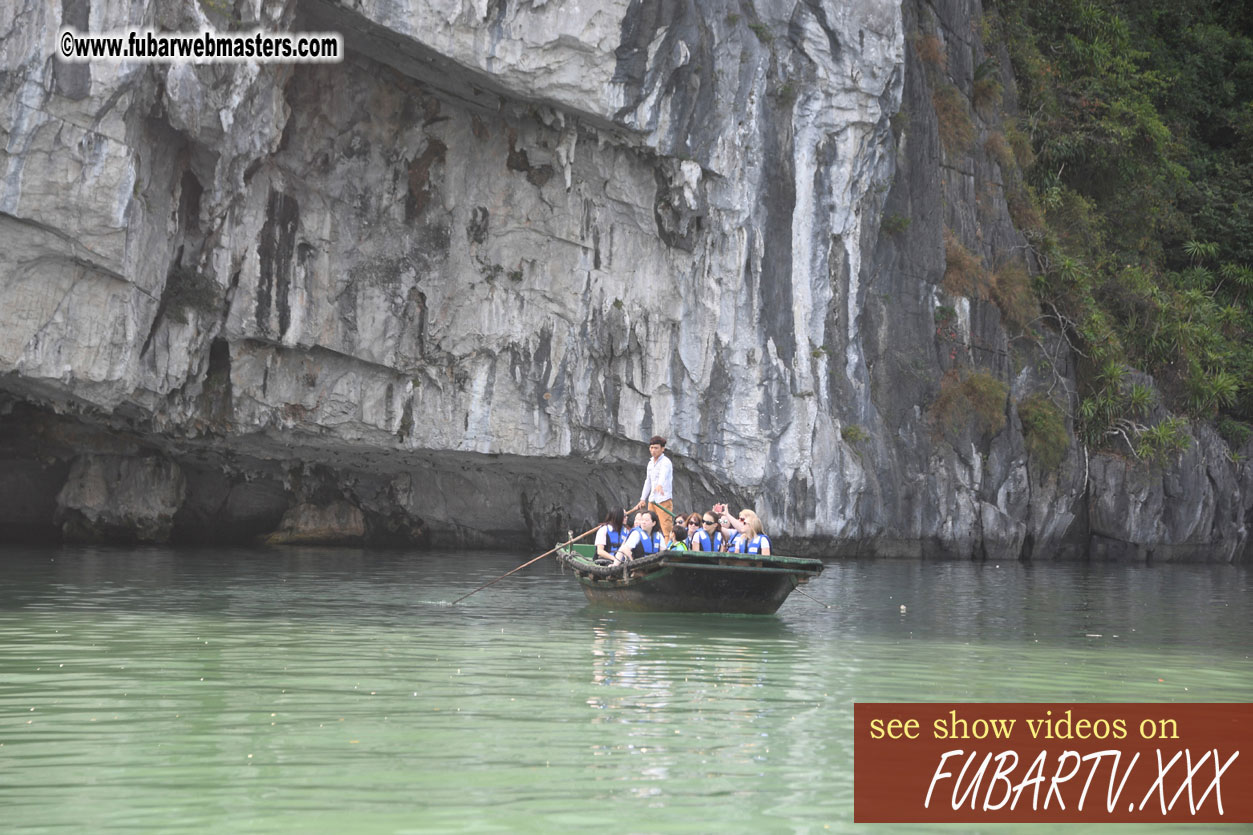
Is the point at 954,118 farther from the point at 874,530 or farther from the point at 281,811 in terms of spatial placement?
the point at 281,811

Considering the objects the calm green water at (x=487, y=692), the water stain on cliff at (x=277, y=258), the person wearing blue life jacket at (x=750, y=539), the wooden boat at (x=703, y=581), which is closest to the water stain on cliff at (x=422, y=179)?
the water stain on cliff at (x=277, y=258)

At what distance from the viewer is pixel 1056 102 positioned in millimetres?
34812

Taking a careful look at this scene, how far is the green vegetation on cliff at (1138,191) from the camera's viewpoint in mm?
31531

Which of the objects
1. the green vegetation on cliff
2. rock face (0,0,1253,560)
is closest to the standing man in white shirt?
rock face (0,0,1253,560)

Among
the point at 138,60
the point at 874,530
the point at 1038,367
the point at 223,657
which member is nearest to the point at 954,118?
the point at 1038,367

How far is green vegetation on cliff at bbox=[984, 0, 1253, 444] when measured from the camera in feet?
103

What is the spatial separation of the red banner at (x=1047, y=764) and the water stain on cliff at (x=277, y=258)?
56.3ft

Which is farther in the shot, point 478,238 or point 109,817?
point 478,238

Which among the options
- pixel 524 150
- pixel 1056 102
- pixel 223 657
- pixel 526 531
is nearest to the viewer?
pixel 223 657

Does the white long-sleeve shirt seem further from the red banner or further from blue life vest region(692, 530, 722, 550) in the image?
the red banner

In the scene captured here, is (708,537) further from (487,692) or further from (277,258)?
(277,258)

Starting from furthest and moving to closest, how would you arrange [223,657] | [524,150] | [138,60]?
1. [524,150]
2. [138,60]
3. [223,657]

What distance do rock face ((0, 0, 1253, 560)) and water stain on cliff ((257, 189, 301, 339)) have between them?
4 cm

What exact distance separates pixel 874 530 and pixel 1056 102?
15.8m
